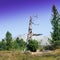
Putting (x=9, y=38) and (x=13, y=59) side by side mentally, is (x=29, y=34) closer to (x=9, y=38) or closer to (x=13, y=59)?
(x=9, y=38)

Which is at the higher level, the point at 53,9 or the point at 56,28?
the point at 53,9

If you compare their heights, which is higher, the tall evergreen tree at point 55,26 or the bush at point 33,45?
the tall evergreen tree at point 55,26

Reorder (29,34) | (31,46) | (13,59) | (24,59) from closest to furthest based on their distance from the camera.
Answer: (24,59) < (13,59) < (31,46) < (29,34)

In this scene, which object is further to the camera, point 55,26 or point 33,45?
point 55,26

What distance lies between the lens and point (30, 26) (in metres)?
51.7

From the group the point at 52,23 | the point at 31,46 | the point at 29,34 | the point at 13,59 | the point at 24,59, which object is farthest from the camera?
the point at 52,23

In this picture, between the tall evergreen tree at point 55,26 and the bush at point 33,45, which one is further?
the tall evergreen tree at point 55,26

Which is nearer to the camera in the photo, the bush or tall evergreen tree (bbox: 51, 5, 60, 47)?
the bush

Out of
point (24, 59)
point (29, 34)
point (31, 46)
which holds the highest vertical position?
point (29, 34)

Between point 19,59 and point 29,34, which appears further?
point 29,34

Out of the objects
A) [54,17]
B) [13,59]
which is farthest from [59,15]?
[13,59]

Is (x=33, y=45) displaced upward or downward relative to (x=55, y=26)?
downward

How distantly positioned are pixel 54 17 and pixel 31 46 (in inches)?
643

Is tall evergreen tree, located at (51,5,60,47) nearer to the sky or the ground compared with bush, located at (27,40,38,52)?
nearer to the sky
